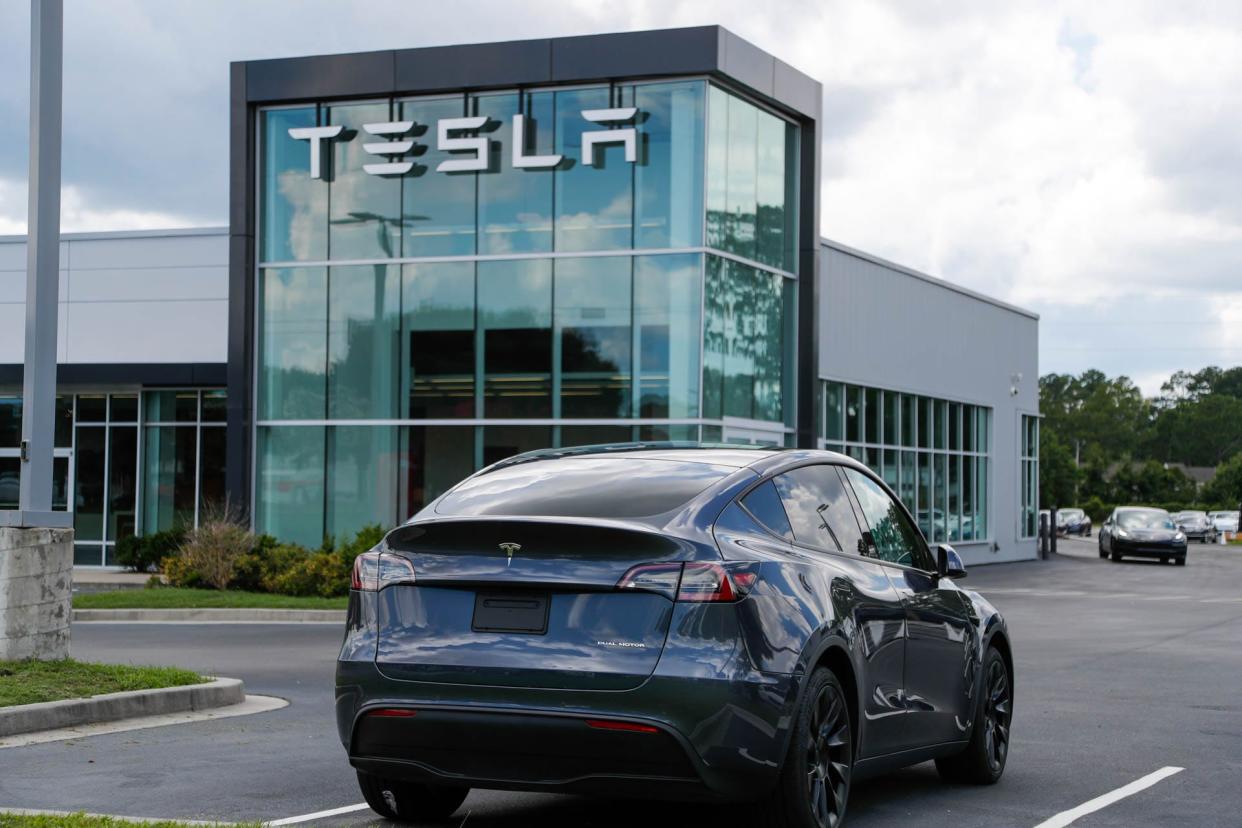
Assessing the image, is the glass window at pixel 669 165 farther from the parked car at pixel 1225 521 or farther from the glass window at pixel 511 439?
the parked car at pixel 1225 521

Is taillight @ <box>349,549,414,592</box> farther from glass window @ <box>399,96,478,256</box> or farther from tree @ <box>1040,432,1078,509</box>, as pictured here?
tree @ <box>1040,432,1078,509</box>

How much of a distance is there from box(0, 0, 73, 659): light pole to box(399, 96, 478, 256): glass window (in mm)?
15645

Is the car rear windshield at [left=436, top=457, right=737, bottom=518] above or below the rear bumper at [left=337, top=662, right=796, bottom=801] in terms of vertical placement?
above

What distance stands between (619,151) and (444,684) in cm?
2180

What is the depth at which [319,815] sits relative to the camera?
725cm

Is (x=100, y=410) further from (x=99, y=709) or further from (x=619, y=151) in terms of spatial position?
(x=99, y=709)

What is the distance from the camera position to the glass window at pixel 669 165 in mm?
27031

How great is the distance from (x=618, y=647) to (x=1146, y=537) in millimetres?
43014

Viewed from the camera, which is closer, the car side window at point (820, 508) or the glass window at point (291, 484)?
the car side window at point (820, 508)

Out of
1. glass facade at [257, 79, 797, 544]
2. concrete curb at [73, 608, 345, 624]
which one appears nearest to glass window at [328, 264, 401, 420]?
glass facade at [257, 79, 797, 544]

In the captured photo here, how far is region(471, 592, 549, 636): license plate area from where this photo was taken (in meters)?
6.20

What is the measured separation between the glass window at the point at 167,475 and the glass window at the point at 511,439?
7.61 meters

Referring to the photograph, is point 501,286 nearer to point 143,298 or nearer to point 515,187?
point 515,187

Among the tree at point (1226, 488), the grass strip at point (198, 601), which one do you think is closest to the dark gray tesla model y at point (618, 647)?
the grass strip at point (198, 601)
